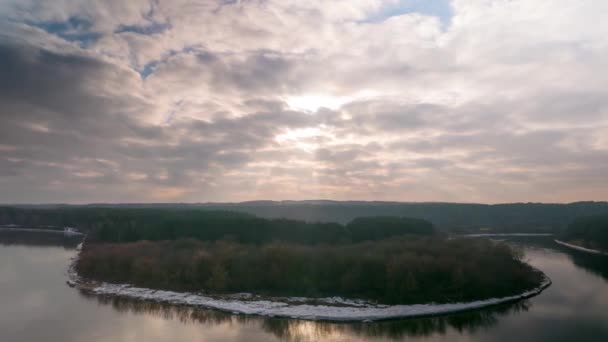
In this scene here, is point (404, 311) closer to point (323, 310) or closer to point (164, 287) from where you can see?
point (323, 310)

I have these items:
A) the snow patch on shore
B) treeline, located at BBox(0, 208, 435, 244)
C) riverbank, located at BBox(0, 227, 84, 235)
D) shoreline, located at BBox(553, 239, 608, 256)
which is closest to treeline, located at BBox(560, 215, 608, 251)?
shoreline, located at BBox(553, 239, 608, 256)

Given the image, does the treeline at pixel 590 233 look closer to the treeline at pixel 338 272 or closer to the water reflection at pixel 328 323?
the treeline at pixel 338 272

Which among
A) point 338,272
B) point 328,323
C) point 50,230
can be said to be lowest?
point 328,323

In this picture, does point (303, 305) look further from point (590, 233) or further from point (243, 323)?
point (590, 233)

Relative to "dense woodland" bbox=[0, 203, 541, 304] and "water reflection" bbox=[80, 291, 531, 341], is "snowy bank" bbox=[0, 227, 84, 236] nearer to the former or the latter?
"dense woodland" bbox=[0, 203, 541, 304]

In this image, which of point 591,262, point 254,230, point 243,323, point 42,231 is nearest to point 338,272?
point 243,323

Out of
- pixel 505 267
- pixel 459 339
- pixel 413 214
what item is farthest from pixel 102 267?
pixel 413 214
